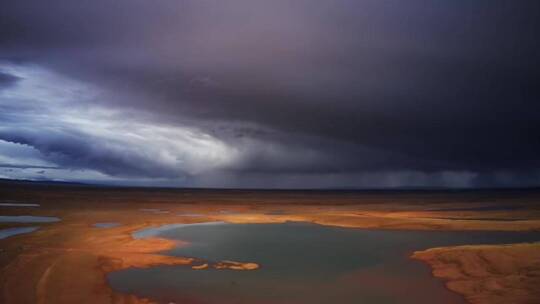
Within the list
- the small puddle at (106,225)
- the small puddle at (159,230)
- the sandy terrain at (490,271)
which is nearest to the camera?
the sandy terrain at (490,271)

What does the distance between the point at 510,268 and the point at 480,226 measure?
2048 cm

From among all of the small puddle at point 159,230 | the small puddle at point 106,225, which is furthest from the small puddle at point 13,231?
the small puddle at point 159,230

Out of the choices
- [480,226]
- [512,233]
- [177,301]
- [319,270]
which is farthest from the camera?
[480,226]

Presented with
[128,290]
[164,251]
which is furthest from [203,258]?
[128,290]

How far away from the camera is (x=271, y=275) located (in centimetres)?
1884

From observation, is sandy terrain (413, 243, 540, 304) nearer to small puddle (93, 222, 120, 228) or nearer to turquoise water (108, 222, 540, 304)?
turquoise water (108, 222, 540, 304)

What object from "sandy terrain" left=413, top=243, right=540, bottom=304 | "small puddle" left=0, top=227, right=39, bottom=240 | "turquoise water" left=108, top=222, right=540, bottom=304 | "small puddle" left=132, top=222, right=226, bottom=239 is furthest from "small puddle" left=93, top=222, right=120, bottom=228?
"sandy terrain" left=413, top=243, right=540, bottom=304

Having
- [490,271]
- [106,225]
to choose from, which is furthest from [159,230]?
[490,271]

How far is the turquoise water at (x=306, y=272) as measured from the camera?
15.6 m

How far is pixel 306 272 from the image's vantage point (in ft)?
64.3

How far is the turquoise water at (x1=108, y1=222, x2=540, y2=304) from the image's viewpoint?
15578mm

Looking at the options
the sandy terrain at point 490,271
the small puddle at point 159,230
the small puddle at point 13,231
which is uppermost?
the sandy terrain at point 490,271

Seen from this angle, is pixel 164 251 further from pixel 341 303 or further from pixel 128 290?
pixel 341 303

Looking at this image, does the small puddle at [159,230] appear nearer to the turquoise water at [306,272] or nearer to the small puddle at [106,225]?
the turquoise water at [306,272]
